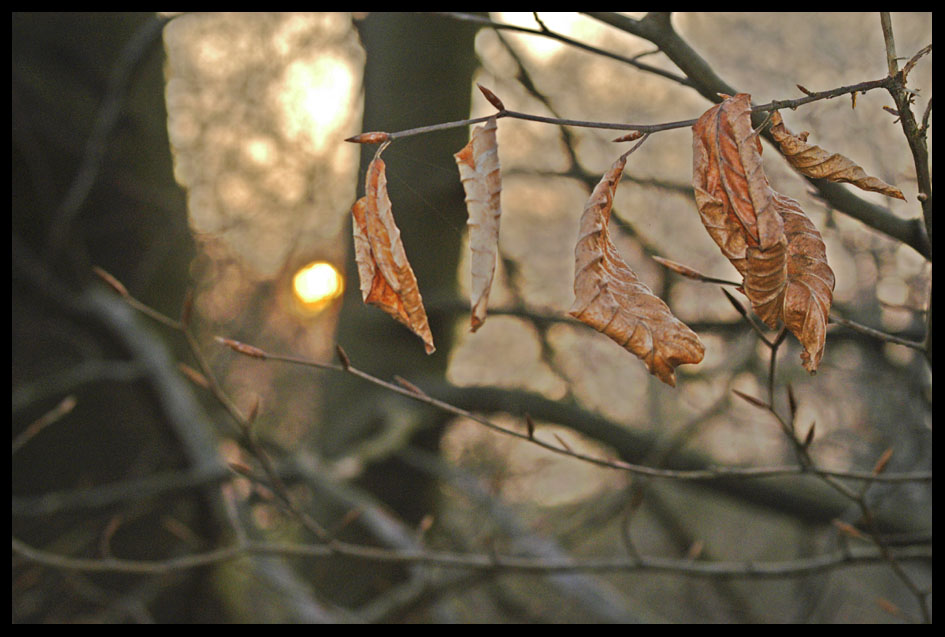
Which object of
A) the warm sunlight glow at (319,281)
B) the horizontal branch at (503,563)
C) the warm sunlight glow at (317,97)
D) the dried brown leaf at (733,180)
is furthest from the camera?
the warm sunlight glow at (319,281)

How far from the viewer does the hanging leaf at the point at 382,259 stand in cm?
35

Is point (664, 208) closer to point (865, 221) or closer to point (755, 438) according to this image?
point (865, 221)

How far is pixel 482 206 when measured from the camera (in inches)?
12.5

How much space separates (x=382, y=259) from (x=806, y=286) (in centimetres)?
20

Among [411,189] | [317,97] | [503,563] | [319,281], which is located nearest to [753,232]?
[411,189]

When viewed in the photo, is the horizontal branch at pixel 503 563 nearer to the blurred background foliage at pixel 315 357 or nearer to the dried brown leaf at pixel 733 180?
the blurred background foliage at pixel 315 357

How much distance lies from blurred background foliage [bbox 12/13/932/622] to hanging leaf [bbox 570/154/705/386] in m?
0.67

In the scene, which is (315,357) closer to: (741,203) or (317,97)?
(317,97)

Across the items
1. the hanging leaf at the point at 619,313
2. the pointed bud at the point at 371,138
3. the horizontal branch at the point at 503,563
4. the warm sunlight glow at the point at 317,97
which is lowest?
the horizontal branch at the point at 503,563

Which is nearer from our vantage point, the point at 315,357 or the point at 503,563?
the point at 503,563

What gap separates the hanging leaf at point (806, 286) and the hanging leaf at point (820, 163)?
0.02 metres

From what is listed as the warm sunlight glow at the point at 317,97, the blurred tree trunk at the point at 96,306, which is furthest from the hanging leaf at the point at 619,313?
the blurred tree trunk at the point at 96,306
